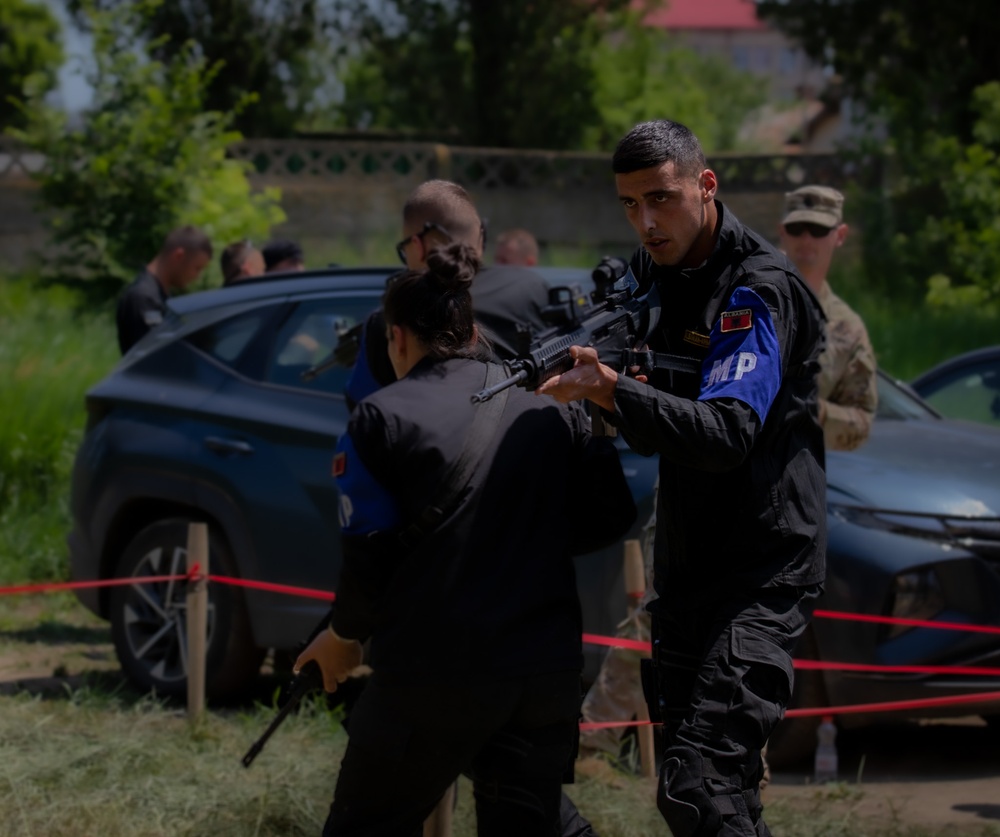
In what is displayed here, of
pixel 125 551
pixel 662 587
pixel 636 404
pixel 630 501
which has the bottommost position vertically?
pixel 125 551

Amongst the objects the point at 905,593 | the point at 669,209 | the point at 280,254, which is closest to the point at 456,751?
the point at 669,209

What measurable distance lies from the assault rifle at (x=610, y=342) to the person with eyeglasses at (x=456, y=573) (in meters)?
0.20

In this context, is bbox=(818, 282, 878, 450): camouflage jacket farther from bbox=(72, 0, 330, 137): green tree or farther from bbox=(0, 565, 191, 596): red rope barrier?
bbox=(72, 0, 330, 137): green tree

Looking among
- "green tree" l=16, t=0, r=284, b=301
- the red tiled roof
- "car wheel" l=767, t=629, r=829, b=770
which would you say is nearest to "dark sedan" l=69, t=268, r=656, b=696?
"car wheel" l=767, t=629, r=829, b=770

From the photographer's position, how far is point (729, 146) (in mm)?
55969

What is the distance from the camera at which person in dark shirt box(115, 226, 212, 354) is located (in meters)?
8.05

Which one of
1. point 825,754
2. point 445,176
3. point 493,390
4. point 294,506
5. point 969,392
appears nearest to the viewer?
point 493,390

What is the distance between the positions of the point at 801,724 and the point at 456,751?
2.54 m

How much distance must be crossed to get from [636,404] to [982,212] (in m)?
14.3

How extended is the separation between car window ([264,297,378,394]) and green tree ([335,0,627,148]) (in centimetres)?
1856

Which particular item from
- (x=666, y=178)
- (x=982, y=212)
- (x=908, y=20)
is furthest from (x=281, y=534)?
(x=908, y=20)

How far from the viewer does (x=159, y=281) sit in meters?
8.35

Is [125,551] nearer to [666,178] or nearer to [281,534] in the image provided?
[281,534]

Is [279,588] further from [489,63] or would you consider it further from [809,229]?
[489,63]
